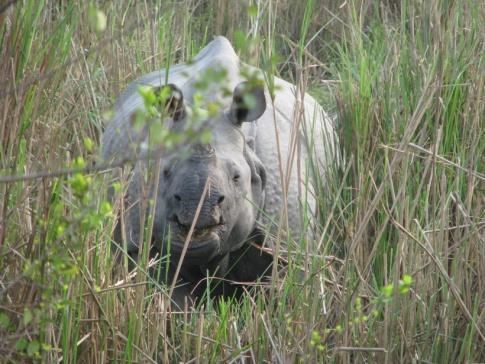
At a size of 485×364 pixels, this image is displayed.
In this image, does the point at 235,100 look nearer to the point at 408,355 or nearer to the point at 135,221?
the point at 135,221

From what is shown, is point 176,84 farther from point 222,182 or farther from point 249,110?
point 222,182

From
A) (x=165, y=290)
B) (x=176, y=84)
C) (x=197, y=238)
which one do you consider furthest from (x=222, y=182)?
(x=165, y=290)

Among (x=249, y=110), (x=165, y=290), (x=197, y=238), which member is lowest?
(x=197, y=238)

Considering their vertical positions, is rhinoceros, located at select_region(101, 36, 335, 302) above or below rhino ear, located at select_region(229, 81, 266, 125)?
below

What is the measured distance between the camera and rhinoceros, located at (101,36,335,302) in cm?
464

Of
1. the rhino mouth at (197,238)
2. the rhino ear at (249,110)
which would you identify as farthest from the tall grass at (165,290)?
the rhino ear at (249,110)

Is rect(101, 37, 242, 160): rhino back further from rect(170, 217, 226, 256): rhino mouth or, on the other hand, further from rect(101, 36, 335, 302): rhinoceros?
rect(170, 217, 226, 256): rhino mouth

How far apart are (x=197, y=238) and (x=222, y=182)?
251 mm

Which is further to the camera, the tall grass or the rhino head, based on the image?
the rhino head

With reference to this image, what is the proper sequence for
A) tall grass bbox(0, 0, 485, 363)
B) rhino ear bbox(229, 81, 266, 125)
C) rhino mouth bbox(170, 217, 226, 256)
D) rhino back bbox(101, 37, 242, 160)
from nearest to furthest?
tall grass bbox(0, 0, 485, 363), rhino mouth bbox(170, 217, 226, 256), rhino ear bbox(229, 81, 266, 125), rhino back bbox(101, 37, 242, 160)

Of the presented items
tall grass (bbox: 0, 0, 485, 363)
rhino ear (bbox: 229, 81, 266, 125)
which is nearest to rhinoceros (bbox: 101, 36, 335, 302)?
rhino ear (bbox: 229, 81, 266, 125)

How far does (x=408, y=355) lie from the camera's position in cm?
327

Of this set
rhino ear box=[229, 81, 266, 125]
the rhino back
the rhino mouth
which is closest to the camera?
the rhino mouth

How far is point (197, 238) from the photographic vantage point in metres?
4.63
